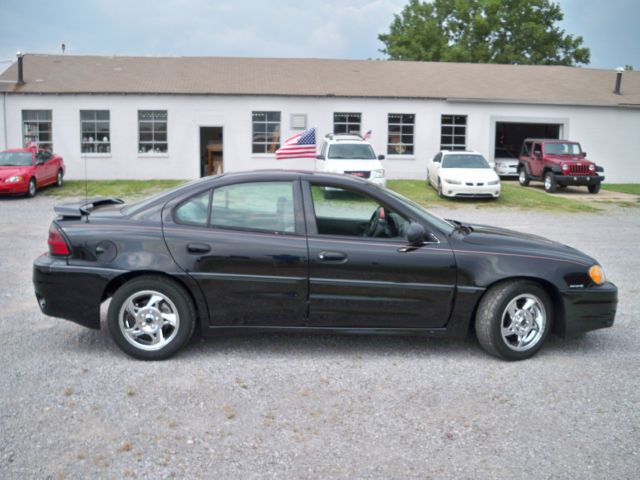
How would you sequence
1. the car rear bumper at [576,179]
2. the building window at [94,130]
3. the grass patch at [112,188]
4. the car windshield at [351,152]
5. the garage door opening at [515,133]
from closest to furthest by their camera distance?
the car windshield at [351,152], the grass patch at [112,188], the car rear bumper at [576,179], the building window at [94,130], the garage door opening at [515,133]

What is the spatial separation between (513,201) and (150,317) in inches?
728

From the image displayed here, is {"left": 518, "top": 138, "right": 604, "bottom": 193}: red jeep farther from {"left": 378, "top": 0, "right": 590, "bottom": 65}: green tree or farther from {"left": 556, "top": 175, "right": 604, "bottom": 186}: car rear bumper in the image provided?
{"left": 378, "top": 0, "right": 590, "bottom": 65}: green tree

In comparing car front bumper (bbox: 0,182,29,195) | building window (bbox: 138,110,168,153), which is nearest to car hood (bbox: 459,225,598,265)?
car front bumper (bbox: 0,182,29,195)

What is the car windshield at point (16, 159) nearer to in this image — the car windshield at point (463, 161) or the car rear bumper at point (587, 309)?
the car windshield at point (463, 161)

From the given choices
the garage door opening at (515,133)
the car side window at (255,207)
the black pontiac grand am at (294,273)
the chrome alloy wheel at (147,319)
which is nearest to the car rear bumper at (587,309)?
the black pontiac grand am at (294,273)

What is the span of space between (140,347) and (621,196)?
22888 millimetres

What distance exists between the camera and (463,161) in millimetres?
23844

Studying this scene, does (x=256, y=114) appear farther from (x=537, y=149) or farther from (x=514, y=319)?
(x=514, y=319)

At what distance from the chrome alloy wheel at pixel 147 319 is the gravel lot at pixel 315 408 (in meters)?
0.19

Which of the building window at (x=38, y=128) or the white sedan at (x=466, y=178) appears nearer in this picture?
the white sedan at (x=466, y=178)

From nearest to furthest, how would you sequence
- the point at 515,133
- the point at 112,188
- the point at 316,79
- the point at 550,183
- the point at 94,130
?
1. the point at 550,183
2. the point at 112,188
3. the point at 94,130
4. the point at 316,79
5. the point at 515,133

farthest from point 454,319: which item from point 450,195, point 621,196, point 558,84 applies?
point 558,84

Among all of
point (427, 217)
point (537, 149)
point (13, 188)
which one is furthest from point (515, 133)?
point (427, 217)

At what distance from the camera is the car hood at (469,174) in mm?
22469
